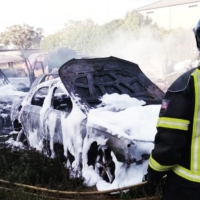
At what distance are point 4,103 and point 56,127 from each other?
1.79 meters

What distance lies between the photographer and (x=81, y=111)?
14.2 feet

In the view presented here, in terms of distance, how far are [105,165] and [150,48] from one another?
3.82 m

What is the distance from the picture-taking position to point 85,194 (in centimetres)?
385

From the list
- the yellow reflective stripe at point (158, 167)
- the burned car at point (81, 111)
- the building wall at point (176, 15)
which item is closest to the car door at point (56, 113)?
the burned car at point (81, 111)

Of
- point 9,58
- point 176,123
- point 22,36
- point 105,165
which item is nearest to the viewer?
point 176,123

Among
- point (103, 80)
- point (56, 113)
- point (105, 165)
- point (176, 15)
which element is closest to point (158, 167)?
point (105, 165)

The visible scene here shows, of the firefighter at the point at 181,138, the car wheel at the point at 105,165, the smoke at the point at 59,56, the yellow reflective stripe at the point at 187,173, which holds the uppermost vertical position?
the firefighter at the point at 181,138

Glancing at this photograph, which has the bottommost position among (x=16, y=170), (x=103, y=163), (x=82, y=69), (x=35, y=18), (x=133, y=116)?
(x=16, y=170)

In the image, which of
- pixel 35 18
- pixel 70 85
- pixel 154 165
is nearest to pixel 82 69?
pixel 70 85

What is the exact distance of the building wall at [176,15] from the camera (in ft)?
21.5

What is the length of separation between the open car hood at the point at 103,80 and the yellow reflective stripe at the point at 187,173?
9.12 feet

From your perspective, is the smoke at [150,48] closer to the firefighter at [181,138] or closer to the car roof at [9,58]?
the car roof at [9,58]

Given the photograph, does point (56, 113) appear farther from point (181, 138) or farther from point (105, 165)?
point (181, 138)

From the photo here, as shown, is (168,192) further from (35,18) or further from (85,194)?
(35,18)
